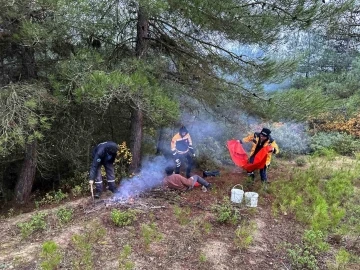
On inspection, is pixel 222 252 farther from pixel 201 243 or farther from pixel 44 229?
pixel 44 229

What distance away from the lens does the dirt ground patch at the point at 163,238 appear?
4.73 meters

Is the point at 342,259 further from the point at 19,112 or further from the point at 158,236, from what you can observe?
the point at 19,112

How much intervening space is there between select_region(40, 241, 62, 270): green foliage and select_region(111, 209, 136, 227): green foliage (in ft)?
3.66

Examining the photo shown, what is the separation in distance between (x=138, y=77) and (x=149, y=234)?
268 cm

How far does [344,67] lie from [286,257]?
A: 14.7m

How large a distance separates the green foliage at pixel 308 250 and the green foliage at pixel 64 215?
3686 millimetres

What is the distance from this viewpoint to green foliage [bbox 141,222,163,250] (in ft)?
16.8

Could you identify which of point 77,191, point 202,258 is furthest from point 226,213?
point 77,191

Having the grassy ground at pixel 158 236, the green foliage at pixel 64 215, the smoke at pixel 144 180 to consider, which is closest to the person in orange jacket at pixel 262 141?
the grassy ground at pixel 158 236

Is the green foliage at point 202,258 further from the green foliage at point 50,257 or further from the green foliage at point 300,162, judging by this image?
the green foliage at point 300,162

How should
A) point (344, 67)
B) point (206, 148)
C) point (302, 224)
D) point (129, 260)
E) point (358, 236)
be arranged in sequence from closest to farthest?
point (129, 260) < point (358, 236) < point (302, 224) < point (206, 148) < point (344, 67)

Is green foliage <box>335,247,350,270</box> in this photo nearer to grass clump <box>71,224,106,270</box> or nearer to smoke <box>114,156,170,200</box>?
grass clump <box>71,224,106,270</box>

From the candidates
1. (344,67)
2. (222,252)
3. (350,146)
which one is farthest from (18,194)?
(344,67)

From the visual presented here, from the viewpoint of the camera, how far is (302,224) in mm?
6086
